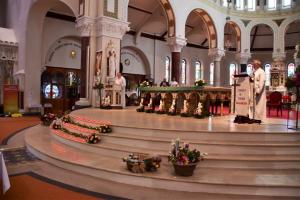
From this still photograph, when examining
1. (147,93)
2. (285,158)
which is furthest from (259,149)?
(147,93)

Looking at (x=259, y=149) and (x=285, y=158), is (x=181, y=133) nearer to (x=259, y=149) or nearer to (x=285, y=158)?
(x=259, y=149)

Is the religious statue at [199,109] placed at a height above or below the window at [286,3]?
below

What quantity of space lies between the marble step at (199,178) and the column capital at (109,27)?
24.5 ft

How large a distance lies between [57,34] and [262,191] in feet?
49.5

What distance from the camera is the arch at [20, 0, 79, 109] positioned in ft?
49.3

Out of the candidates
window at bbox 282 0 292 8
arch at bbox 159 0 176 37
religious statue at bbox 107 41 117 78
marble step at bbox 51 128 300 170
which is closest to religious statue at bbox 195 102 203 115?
marble step at bbox 51 128 300 170

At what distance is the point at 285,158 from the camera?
532cm

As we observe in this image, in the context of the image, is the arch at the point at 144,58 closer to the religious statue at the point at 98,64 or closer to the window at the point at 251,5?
the window at the point at 251,5

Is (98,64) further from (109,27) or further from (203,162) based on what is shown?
(203,162)

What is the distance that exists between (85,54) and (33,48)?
13.9ft

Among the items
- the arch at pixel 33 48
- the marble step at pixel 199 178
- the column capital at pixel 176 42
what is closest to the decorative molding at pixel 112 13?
the arch at pixel 33 48

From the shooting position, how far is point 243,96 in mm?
7801

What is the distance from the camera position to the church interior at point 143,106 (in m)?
4.77

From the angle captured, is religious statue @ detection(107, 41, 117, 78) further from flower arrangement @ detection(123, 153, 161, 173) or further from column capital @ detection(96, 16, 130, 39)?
flower arrangement @ detection(123, 153, 161, 173)
